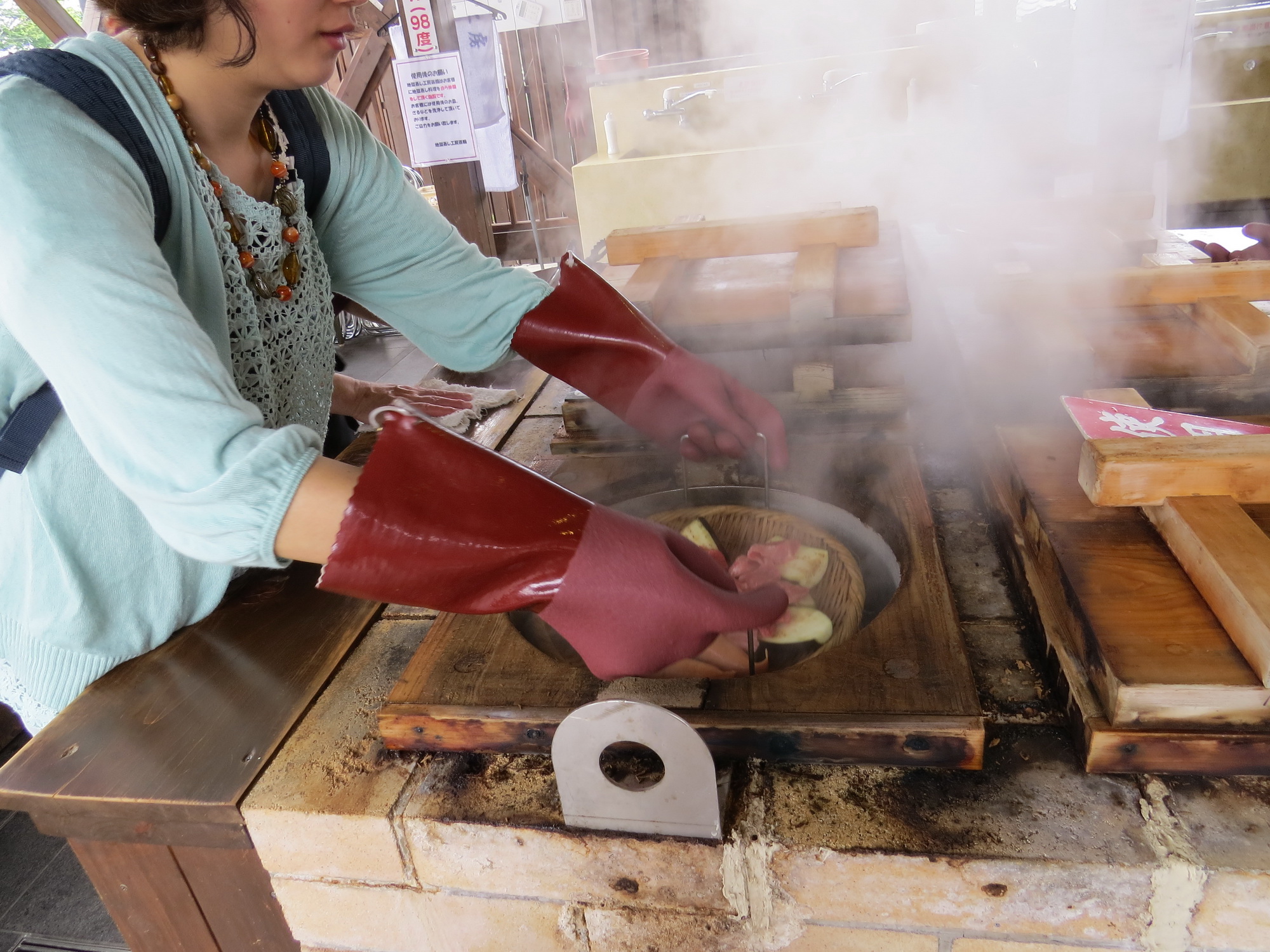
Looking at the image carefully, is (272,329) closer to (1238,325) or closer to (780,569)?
(780,569)

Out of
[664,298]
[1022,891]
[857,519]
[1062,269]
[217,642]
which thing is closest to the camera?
[1022,891]

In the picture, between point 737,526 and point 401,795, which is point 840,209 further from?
point 401,795

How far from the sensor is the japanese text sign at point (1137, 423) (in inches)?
51.7

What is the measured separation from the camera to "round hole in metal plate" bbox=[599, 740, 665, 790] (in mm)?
1150

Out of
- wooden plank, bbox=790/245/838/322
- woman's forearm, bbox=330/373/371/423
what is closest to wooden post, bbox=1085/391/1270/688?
wooden plank, bbox=790/245/838/322

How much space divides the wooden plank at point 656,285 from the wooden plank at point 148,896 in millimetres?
1433

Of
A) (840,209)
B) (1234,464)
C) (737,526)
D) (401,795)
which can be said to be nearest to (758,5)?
(840,209)

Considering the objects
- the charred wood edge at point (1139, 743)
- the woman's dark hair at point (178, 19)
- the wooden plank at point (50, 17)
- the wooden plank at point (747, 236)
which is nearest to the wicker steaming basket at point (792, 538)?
the charred wood edge at point (1139, 743)

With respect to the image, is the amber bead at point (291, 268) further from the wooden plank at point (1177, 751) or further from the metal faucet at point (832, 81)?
the metal faucet at point (832, 81)

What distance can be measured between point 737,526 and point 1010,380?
0.75 meters

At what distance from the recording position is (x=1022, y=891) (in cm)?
101

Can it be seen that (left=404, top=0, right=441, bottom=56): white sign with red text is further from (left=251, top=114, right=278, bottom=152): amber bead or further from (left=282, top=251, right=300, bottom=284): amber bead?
(left=282, top=251, right=300, bottom=284): amber bead

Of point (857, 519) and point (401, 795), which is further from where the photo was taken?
point (857, 519)

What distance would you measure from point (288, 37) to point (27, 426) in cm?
72
